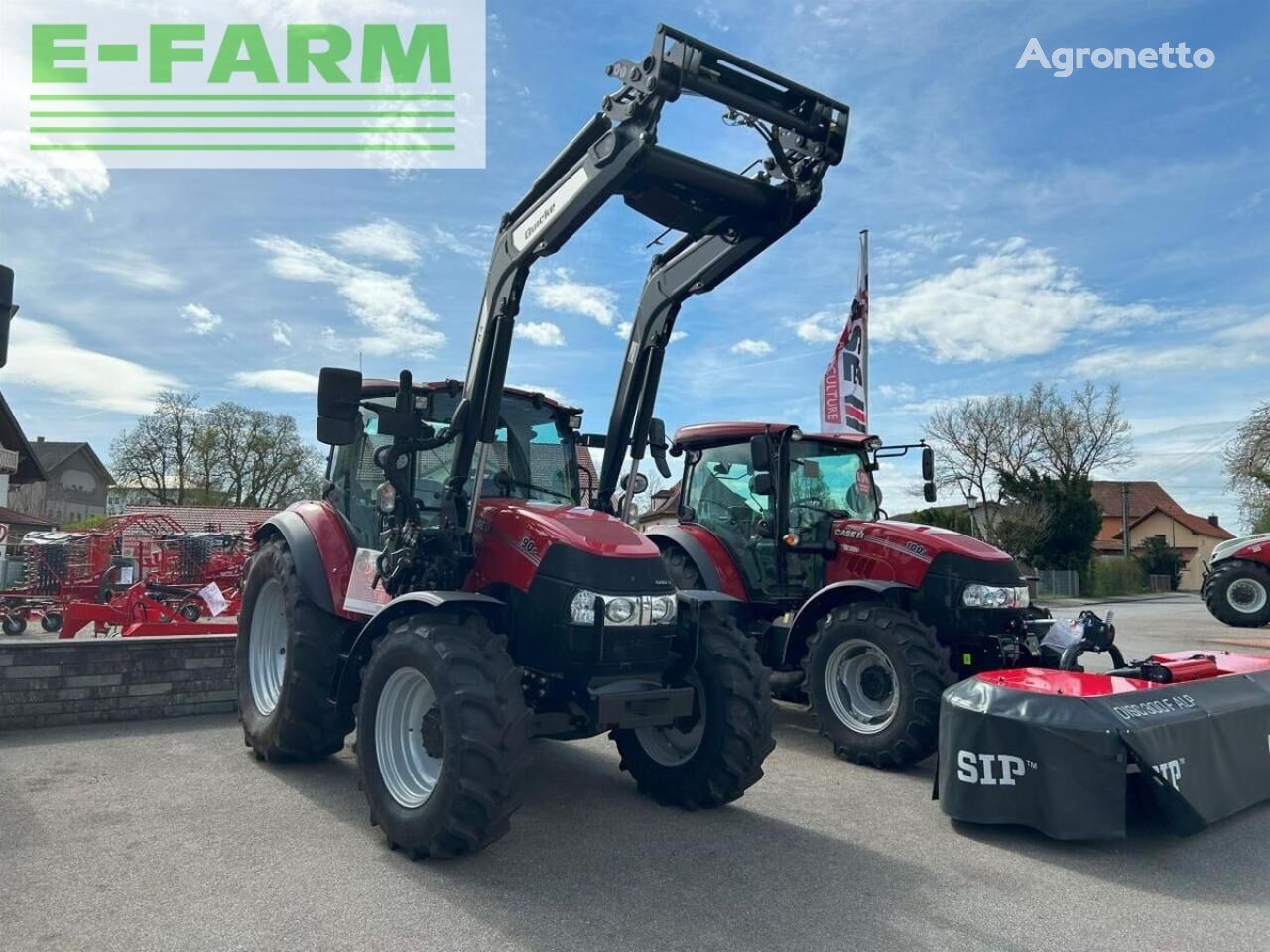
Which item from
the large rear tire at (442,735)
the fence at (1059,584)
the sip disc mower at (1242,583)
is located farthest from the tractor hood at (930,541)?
the fence at (1059,584)

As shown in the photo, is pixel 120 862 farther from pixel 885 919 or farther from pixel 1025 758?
pixel 1025 758

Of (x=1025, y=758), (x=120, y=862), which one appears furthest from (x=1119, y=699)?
(x=120, y=862)

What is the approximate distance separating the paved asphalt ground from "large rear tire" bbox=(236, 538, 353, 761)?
192mm

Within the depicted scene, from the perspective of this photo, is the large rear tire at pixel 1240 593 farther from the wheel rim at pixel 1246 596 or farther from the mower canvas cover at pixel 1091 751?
the mower canvas cover at pixel 1091 751

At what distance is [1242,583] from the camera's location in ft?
54.1

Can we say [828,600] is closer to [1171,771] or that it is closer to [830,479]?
[830,479]

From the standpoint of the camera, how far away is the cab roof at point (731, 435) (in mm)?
7828

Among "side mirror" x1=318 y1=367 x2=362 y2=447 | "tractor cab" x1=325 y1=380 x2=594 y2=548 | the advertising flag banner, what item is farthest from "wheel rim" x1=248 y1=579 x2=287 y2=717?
the advertising flag banner

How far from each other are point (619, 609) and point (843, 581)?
296cm

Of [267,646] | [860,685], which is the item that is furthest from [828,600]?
[267,646]

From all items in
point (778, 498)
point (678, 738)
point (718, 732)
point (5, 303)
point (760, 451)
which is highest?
point (5, 303)

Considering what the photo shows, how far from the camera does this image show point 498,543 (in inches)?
183

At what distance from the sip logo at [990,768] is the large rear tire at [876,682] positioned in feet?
3.80

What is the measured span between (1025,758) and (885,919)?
1288 mm
